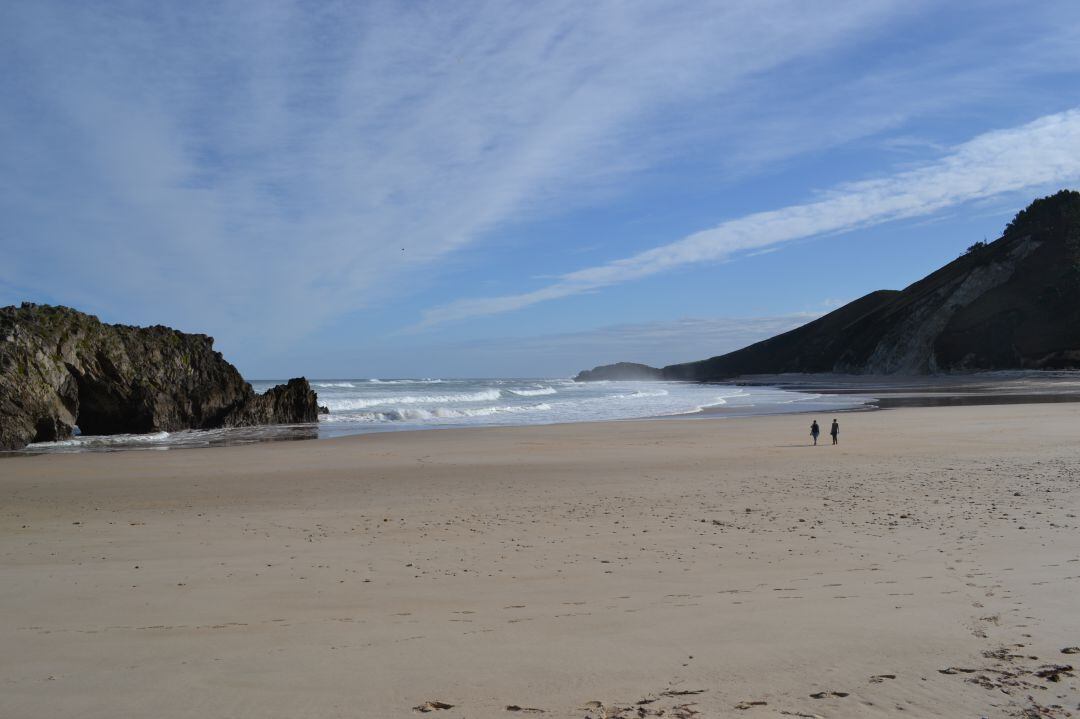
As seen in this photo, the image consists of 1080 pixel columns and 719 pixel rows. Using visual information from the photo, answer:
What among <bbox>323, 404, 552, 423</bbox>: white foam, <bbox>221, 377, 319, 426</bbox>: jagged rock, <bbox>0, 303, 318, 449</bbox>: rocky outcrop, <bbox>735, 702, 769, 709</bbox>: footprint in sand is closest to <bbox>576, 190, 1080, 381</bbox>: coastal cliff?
<bbox>323, 404, 552, 423</bbox>: white foam

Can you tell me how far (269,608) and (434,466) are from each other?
10045 millimetres

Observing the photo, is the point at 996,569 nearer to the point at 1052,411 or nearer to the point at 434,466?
the point at 434,466

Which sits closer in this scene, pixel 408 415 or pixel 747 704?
pixel 747 704

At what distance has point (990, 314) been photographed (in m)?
73.1

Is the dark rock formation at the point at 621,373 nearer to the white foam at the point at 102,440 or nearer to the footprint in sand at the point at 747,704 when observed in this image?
the white foam at the point at 102,440

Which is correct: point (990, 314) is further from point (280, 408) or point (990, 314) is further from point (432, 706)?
point (432, 706)

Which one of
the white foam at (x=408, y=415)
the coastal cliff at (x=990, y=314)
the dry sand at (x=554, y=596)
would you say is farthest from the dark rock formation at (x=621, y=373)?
the dry sand at (x=554, y=596)

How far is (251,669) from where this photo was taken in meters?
4.26

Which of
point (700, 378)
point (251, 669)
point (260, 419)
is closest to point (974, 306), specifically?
point (700, 378)

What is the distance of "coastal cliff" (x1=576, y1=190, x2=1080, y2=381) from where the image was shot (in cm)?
6731

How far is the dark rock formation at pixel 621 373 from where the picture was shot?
518 ft

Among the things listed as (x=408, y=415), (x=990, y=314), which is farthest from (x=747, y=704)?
(x=990, y=314)

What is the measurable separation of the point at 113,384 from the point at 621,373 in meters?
144

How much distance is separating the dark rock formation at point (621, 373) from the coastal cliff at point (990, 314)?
56095 mm
